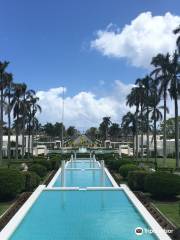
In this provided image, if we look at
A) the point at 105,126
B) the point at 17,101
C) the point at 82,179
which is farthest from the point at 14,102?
the point at 105,126

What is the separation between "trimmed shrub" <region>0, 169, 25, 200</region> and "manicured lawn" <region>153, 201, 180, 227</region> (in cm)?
607

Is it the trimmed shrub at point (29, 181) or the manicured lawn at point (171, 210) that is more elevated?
the trimmed shrub at point (29, 181)

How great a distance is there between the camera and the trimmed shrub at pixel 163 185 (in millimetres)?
20141

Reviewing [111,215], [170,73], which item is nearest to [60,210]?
[111,215]

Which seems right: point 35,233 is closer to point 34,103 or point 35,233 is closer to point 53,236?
point 53,236

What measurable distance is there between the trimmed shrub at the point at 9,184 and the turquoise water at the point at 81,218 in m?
1.15

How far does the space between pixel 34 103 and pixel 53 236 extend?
245 feet

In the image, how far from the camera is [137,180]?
2356cm

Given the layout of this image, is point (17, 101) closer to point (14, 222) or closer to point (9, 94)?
point (9, 94)

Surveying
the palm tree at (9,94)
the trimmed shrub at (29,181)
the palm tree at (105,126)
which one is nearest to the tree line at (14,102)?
the palm tree at (9,94)

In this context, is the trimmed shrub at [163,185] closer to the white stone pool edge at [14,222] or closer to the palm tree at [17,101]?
the white stone pool edge at [14,222]

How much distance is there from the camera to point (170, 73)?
170 feet

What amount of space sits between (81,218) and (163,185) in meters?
5.52

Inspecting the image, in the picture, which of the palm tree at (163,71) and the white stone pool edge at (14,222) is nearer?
the white stone pool edge at (14,222)
